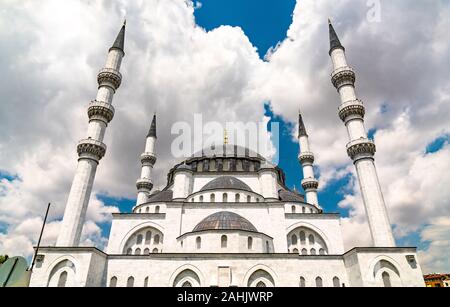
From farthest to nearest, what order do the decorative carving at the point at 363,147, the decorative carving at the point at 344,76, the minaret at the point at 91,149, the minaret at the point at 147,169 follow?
the minaret at the point at 147,169 < the decorative carving at the point at 344,76 < the decorative carving at the point at 363,147 < the minaret at the point at 91,149

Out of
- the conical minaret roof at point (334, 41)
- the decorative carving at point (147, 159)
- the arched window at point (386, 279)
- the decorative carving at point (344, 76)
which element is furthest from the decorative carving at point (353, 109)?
A: the decorative carving at point (147, 159)

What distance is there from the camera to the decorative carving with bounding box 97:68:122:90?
2516 centimetres

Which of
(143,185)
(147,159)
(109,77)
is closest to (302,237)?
(143,185)

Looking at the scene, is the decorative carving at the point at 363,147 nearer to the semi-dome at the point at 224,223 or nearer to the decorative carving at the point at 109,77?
the semi-dome at the point at 224,223

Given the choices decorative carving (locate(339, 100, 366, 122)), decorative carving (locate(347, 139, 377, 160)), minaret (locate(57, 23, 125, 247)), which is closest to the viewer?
minaret (locate(57, 23, 125, 247))

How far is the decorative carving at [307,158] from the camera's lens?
A: 3391 centimetres

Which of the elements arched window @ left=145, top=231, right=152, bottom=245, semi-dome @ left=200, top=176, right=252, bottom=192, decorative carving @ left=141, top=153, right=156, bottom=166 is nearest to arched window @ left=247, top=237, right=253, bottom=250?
semi-dome @ left=200, top=176, right=252, bottom=192

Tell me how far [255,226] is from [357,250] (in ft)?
25.2

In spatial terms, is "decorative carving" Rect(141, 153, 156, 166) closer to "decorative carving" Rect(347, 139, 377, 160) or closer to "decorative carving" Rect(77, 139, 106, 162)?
"decorative carving" Rect(77, 139, 106, 162)

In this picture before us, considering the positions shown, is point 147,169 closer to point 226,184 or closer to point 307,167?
point 226,184

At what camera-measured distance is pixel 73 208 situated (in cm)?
2008

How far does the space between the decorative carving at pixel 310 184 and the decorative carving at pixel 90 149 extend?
21926 mm

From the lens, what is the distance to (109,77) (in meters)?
25.2

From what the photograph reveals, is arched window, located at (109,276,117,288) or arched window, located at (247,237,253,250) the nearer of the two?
arched window, located at (109,276,117,288)
